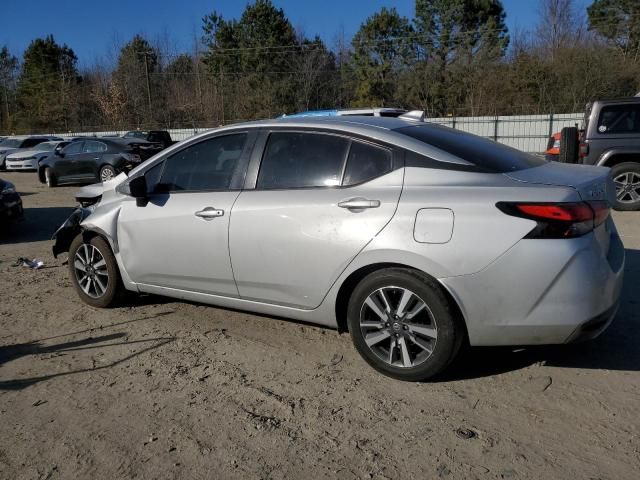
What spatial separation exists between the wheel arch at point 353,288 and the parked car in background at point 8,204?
23.1ft

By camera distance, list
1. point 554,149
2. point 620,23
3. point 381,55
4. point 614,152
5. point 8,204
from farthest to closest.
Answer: point 381,55 → point 620,23 → point 554,149 → point 614,152 → point 8,204

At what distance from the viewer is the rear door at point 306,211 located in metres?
3.63

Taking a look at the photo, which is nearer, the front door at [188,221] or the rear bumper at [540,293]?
the rear bumper at [540,293]

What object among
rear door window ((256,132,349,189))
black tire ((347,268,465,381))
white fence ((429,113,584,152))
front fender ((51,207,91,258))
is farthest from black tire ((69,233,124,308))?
white fence ((429,113,584,152))

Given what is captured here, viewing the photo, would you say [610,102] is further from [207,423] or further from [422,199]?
[207,423]

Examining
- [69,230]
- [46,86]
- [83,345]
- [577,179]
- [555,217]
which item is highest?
[46,86]

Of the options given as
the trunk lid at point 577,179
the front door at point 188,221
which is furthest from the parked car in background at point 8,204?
the trunk lid at point 577,179

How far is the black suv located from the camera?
Answer: 9198 millimetres

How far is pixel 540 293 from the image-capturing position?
318 cm

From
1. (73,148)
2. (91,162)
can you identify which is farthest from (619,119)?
(73,148)

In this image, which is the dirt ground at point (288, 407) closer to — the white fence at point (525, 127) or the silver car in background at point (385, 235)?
the silver car in background at point (385, 235)

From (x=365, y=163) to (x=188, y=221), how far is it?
149 cm

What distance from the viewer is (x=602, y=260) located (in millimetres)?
3279

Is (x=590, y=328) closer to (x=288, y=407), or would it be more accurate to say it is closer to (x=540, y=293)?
(x=540, y=293)
